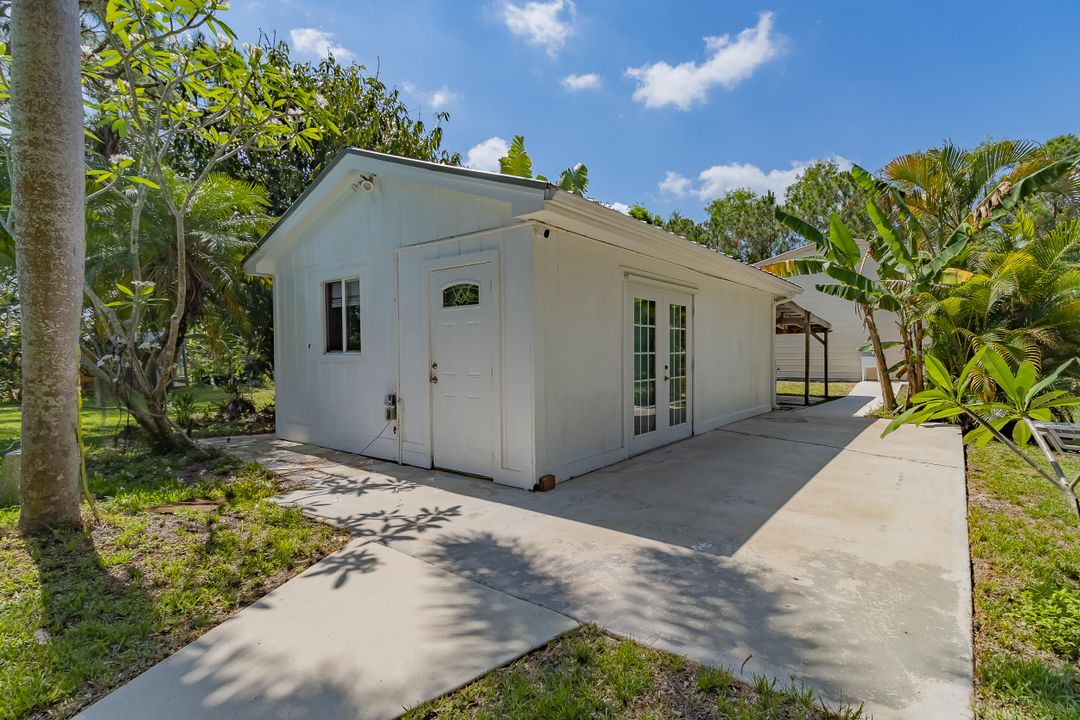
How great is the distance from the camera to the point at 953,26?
351 inches

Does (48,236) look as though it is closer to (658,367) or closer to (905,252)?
(658,367)

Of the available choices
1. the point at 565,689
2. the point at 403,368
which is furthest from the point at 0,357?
the point at 565,689

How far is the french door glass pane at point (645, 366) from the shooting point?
22.9ft

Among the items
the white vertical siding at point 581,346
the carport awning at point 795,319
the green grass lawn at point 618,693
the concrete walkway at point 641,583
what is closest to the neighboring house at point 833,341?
the carport awning at point 795,319

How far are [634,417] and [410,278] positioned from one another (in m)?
3.48

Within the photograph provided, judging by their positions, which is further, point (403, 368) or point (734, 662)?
point (403, 368)

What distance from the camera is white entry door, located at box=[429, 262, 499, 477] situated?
559cm

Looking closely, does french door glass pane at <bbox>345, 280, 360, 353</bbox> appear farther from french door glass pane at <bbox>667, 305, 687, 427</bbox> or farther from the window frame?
french door glass pane at <bbox>667, 305, 687, 427</bbox>

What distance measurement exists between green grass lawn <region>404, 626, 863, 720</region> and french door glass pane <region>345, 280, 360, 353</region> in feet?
18.9

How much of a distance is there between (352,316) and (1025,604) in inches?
289

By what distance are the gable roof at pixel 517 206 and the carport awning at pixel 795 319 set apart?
4703mm

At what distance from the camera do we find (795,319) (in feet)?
47.2

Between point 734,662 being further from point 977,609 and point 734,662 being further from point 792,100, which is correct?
point 792,100

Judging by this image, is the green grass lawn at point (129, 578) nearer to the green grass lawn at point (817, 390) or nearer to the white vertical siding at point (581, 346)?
the white vertical siding at point (581, 346)
